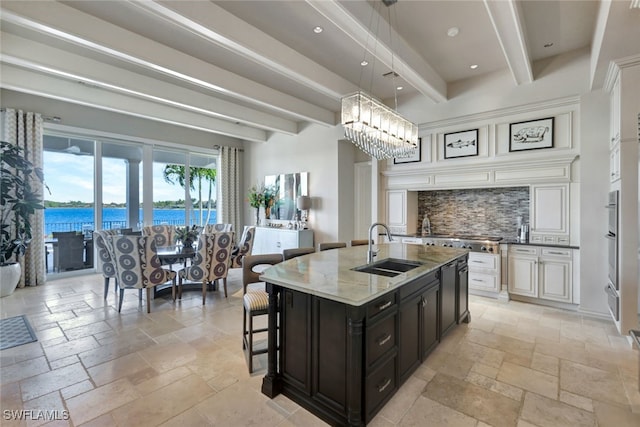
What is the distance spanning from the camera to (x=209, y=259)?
4238mm

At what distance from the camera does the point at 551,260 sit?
3990 mm

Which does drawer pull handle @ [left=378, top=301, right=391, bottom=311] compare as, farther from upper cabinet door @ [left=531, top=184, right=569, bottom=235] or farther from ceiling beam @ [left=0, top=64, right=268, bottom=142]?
ceiling beam @ [left=0, top=64, right=268, bottom=142]

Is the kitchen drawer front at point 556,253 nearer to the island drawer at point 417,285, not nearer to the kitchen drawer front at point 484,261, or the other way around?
the kitchen drawer front at point 484,261

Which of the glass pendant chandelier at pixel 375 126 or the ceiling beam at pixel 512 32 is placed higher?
the ceiling beam at pixel 512 32

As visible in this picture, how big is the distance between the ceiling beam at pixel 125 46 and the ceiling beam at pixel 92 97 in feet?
4.29

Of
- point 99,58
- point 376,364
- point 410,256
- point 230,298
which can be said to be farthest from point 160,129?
point 376,364

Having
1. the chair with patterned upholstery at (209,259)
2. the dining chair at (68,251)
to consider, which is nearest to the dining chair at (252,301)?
the chair with patterned upholstery at (209,259)

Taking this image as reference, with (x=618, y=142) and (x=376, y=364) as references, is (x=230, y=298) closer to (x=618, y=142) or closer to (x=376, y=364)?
(x=376, y=364)

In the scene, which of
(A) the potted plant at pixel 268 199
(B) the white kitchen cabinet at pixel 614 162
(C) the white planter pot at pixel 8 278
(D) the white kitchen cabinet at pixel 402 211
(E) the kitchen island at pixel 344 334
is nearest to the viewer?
(E) the kitchen island at pixel 344 334

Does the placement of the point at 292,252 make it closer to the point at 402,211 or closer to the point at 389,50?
the point at 389,50

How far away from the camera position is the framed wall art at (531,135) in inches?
159

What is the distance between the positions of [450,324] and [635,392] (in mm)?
1354

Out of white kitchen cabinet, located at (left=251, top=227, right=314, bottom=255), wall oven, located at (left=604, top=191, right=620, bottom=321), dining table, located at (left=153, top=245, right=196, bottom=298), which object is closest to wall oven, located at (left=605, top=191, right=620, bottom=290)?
wall oven, located at (left=604, top=191, right=620, bottom=321)

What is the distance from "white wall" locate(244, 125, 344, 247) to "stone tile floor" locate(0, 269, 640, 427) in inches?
128
